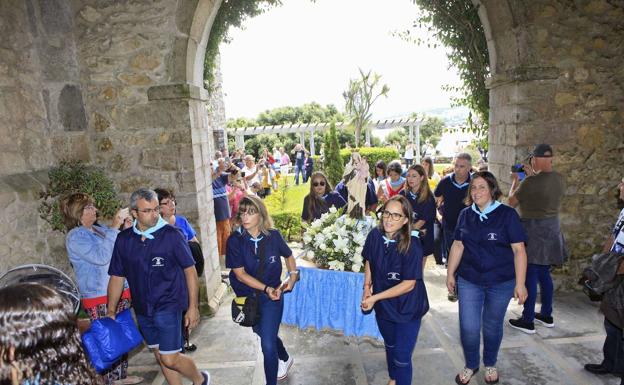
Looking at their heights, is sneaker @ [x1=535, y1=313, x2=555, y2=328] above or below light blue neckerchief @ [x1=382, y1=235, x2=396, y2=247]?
below

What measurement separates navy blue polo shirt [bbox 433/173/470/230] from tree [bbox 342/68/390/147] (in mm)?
19975

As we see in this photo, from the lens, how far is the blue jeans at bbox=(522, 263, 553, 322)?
4.19m

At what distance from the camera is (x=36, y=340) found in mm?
1260

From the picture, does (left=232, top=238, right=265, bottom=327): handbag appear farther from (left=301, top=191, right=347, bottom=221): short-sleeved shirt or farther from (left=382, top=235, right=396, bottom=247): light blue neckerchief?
(left=301, top=191, right=347, bottom=221): short-sleeved shirt

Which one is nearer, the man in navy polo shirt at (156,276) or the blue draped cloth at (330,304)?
the man in navy polo shirt at (156,276)

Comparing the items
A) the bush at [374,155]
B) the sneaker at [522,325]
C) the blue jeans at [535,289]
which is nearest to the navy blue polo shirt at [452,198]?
the blue jeans at [535,289]

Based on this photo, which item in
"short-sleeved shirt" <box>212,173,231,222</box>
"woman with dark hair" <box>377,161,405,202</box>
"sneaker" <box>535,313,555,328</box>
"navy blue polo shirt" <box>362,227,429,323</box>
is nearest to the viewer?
"navy blue polo shirt" <box>362,227,429,323</box>

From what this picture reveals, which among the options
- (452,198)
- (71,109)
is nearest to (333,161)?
(452,198)

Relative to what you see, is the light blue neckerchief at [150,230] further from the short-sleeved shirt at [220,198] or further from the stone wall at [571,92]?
the stone wall at [571,92]

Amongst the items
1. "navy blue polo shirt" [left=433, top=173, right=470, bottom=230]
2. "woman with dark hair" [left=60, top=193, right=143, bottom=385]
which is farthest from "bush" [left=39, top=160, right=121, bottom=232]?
"navy blue polo shirt" [left=433, top=173, right=470, bottom=230]

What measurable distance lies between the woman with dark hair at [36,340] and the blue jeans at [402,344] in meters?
2.13

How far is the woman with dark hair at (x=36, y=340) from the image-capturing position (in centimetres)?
124

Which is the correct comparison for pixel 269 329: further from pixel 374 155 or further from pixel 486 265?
pixel 374 155

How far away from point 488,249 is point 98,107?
4.61 meters
